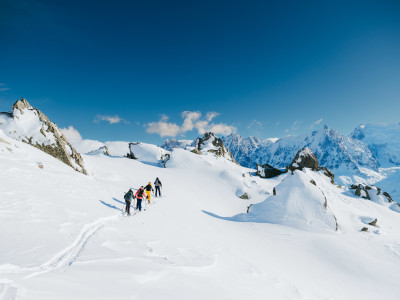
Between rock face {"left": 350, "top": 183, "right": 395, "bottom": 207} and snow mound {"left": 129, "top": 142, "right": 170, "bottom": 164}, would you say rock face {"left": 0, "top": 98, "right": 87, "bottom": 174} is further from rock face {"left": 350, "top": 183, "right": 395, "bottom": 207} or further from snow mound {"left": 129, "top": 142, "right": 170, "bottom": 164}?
rock face {"left": 350, "top": 183, "right": 395, "bottom": 207}

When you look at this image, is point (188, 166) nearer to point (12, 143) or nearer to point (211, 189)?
point (211, 189)

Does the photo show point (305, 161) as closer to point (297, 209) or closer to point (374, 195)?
point (374, 195)

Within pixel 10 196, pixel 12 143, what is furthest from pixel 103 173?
pixel 10 196

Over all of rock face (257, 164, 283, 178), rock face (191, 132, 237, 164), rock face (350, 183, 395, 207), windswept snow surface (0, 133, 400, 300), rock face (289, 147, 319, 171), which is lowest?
windswept snow surface (0, 133, 400, 300)

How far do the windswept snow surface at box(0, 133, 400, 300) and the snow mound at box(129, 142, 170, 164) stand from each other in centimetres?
2992

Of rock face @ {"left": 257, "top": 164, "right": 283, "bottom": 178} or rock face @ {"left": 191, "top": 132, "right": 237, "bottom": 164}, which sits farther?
rock face @ {"left": 191, "top": 132, "right": 237, "bottom": 164}

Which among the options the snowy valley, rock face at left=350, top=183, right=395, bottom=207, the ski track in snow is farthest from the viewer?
rock face at left=350, top=183, right=395, bottom=207

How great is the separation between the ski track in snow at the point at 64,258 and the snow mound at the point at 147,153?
1647 inches

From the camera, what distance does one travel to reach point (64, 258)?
20.4 feet

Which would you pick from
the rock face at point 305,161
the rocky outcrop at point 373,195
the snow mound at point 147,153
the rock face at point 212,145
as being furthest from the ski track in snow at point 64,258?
the rock face at point 212,145

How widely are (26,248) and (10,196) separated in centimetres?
685

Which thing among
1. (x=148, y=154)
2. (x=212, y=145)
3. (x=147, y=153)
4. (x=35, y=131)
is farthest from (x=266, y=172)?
(x=35, y=131)

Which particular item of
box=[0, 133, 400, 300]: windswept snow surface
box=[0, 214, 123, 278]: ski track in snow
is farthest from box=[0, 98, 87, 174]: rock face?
box=[0, 214, 123, 278]: ski track in snow

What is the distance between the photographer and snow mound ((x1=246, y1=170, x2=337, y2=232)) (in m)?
19.0
